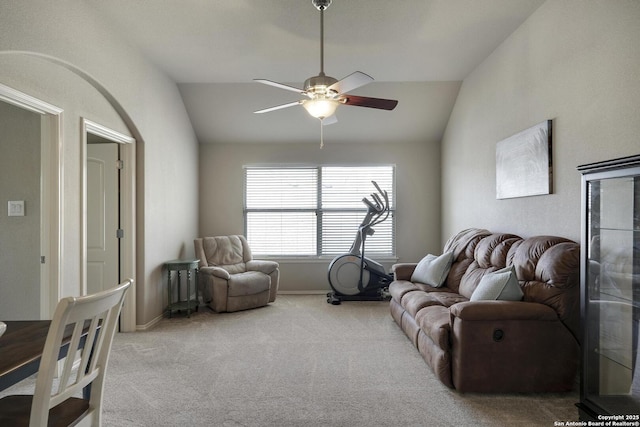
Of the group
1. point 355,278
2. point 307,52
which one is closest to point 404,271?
point 355,278

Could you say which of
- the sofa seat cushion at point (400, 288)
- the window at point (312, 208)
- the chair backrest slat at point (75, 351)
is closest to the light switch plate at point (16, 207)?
the chair backrest slat at point (75, 351)

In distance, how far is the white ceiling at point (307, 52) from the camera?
327cm

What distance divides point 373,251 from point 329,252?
2.35 ft

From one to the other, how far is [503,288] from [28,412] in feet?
9.32

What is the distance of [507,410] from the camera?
8.04 ft

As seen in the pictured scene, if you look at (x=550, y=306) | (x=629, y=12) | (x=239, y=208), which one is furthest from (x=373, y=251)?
(x=629, y=12)

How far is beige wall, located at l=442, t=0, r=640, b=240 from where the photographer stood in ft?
7.98

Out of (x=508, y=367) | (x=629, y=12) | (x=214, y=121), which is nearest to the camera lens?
(x=629, y=12)

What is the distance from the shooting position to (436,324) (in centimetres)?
285

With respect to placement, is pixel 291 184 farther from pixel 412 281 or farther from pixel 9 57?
pixel 9 57

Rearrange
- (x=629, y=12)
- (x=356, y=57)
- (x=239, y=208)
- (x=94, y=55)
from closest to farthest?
(x=629, y=12), (x=94, y=55), (x=356, y=57), (x=239, y=208)

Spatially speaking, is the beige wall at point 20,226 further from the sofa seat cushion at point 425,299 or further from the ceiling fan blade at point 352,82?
the sofa seat cushion at point 425,299

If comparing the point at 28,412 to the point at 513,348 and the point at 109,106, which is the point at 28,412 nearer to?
the point at 513,348

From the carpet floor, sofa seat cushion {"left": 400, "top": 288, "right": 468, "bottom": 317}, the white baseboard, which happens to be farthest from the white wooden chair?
the white baseboard
